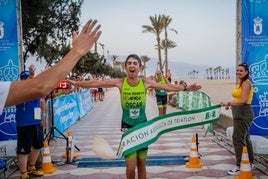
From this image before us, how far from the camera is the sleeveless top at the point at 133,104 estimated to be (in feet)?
17.4

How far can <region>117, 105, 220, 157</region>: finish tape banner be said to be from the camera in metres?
5.13

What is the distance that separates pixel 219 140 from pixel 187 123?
4.80 metres

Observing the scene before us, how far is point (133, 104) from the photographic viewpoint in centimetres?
530

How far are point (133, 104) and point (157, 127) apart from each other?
0.67 meters

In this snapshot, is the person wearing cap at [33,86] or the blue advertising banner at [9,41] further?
the blue advertising banner at [9,41]

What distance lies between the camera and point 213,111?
675cm

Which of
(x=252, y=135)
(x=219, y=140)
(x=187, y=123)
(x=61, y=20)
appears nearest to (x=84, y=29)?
(x=187, y=123)

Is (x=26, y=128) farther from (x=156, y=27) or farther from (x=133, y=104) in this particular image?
(x=156, y=27)

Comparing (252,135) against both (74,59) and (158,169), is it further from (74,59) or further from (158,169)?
(74,59)

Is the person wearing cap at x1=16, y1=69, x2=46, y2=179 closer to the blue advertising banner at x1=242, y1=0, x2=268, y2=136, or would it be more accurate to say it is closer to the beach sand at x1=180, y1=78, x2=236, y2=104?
the blue advertising banner at x1=242, y1=0, x2=268, y2=136

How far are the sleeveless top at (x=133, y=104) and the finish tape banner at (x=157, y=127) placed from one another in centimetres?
16

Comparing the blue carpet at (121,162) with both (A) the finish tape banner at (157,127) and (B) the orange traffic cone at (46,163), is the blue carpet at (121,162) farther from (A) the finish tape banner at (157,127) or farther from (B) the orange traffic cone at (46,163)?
(A) the finish tape banner at (157,127)

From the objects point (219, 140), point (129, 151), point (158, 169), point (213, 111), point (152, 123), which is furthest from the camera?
point (219, 140)

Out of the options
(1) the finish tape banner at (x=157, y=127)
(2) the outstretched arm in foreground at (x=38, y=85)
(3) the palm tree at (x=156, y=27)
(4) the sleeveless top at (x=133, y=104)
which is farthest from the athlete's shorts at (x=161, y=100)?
(3) the palm tree at (x=156, y=27)
